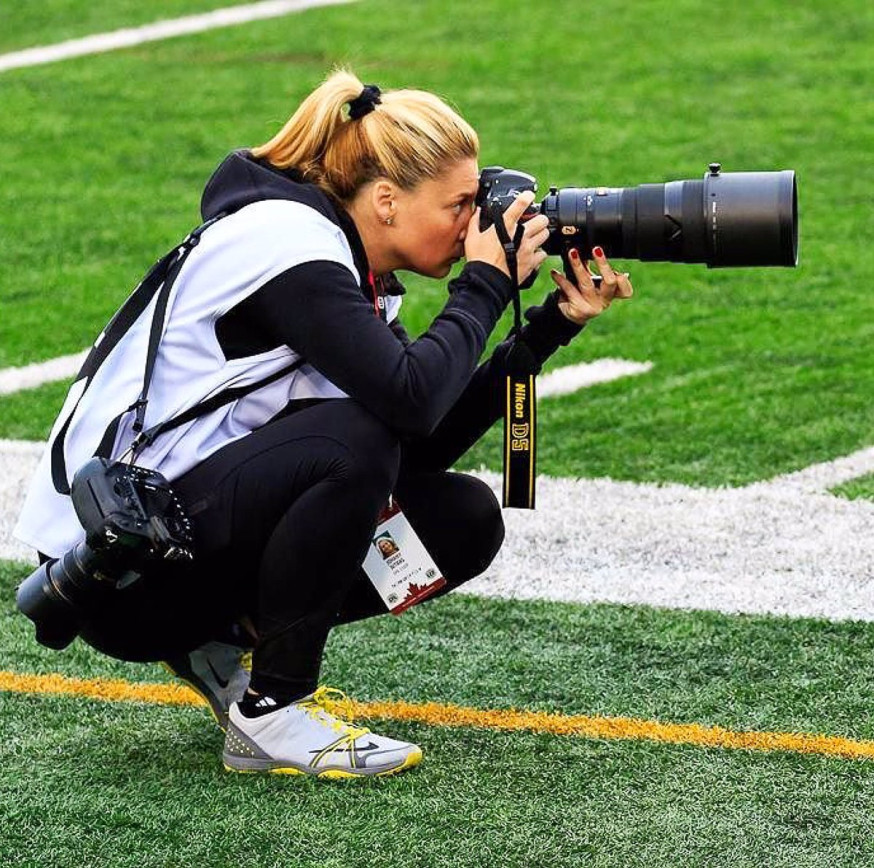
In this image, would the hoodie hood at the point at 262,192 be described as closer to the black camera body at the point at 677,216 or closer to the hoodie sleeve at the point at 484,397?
the black camera body at the point at 677,216

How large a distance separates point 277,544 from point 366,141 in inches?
27.2

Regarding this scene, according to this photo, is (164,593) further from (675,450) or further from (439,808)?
(675,450)

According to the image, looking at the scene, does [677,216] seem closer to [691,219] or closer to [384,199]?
[691,219]

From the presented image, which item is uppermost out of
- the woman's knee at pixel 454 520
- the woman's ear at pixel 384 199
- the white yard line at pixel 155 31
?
the woman's ear at pixel 384 199

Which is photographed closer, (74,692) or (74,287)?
(74,692)

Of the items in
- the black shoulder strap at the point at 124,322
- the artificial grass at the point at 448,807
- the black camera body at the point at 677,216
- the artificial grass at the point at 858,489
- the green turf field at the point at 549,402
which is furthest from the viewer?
the artificial grass at the point at 858,489

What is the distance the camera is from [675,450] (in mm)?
5254

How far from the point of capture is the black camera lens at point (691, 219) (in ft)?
10.6

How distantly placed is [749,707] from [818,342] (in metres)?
2.98

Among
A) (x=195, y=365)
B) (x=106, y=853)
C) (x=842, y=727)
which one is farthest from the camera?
Answer: (x=842, y=727)

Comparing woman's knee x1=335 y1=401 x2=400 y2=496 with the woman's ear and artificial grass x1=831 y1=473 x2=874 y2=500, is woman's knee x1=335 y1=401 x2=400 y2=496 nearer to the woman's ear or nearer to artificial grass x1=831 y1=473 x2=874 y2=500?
the woman's ear

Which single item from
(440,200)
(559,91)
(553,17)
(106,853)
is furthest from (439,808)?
(553,17)

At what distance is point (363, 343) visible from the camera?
10.0ft

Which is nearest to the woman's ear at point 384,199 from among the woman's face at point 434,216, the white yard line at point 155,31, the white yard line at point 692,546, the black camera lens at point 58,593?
the woman's face at point 434,216
